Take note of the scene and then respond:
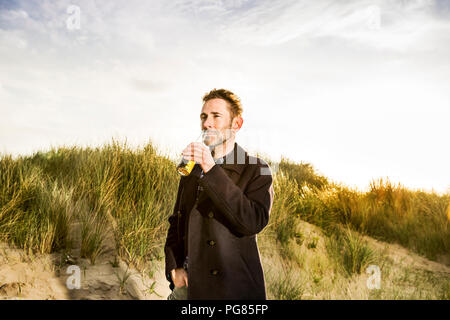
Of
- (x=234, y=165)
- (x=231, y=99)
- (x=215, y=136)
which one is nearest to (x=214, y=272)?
(x=234, y=165)

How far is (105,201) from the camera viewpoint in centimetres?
536

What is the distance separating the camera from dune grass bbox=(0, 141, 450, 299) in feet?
15.5

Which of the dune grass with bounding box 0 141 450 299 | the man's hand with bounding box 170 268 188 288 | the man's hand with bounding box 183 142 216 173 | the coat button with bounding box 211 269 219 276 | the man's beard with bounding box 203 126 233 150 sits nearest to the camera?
the man's hand with bounding box 183 142 216 173

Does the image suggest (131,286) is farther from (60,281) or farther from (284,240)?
(284,240)

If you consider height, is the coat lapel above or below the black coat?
above

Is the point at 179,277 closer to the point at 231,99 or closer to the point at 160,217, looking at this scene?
the point at 231,99

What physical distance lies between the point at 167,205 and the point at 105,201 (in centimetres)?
89

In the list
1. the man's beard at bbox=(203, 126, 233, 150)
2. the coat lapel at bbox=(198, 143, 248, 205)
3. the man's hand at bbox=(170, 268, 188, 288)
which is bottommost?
the man's hand at bbox=(170, 268, 188, 288)

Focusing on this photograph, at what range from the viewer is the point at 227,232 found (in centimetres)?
228

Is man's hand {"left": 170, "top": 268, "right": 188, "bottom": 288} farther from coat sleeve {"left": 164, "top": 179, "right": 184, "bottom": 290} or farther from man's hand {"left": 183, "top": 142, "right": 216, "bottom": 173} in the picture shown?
man's hand {"left": 183, "top": 142, "right": 216, "bottom": 173}

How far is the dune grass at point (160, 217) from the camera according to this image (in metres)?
4.71

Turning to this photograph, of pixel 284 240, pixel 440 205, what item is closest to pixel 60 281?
pixel 284 240

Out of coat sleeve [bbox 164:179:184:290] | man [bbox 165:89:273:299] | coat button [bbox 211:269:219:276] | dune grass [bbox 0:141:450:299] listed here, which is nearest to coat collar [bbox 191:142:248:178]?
man [bbox 165:89:273:299]

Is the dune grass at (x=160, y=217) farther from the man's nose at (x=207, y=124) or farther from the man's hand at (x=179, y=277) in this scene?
the man's nose at (x=207, y=124)
